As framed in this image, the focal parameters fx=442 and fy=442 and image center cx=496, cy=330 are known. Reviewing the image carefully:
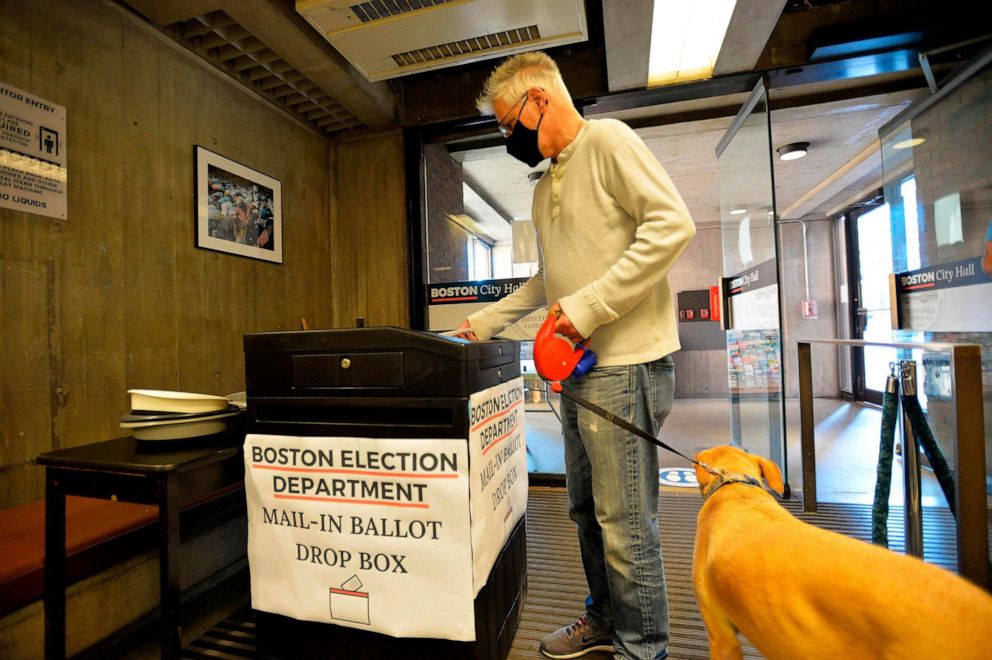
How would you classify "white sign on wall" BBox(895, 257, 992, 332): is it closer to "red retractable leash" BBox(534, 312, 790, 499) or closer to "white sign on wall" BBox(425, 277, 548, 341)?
"white sign on wall" BBox(425, 277, 548, 341)

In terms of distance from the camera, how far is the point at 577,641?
4.36ft

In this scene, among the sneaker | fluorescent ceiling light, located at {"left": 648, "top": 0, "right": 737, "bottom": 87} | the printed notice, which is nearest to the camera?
the printed notice

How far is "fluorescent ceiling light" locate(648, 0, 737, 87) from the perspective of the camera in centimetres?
214

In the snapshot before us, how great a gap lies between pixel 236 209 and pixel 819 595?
2973mm

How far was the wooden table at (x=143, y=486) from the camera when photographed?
100 centimetres

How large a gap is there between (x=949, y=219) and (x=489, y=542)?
151 inches

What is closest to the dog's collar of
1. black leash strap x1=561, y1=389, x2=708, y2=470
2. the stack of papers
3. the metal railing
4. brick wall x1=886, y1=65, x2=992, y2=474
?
black leash strap x1=561, y1=389, x2=708, y2=470

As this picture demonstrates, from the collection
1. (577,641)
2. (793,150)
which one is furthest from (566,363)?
(793,150)

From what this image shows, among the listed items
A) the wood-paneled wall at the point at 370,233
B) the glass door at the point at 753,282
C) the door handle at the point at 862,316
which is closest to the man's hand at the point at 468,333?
the wood-paneled wall at the point at 370,233

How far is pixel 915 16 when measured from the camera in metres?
2.47

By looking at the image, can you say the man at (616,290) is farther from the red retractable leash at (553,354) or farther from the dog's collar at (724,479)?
the dog's collar at (724,479)

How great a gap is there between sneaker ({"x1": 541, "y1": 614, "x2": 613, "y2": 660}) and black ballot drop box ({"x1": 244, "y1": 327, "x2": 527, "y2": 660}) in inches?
11.7

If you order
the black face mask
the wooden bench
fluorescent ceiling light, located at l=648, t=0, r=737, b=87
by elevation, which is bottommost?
the wooden bench

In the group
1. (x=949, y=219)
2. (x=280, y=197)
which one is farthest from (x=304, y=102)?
(x=949, y=219)
